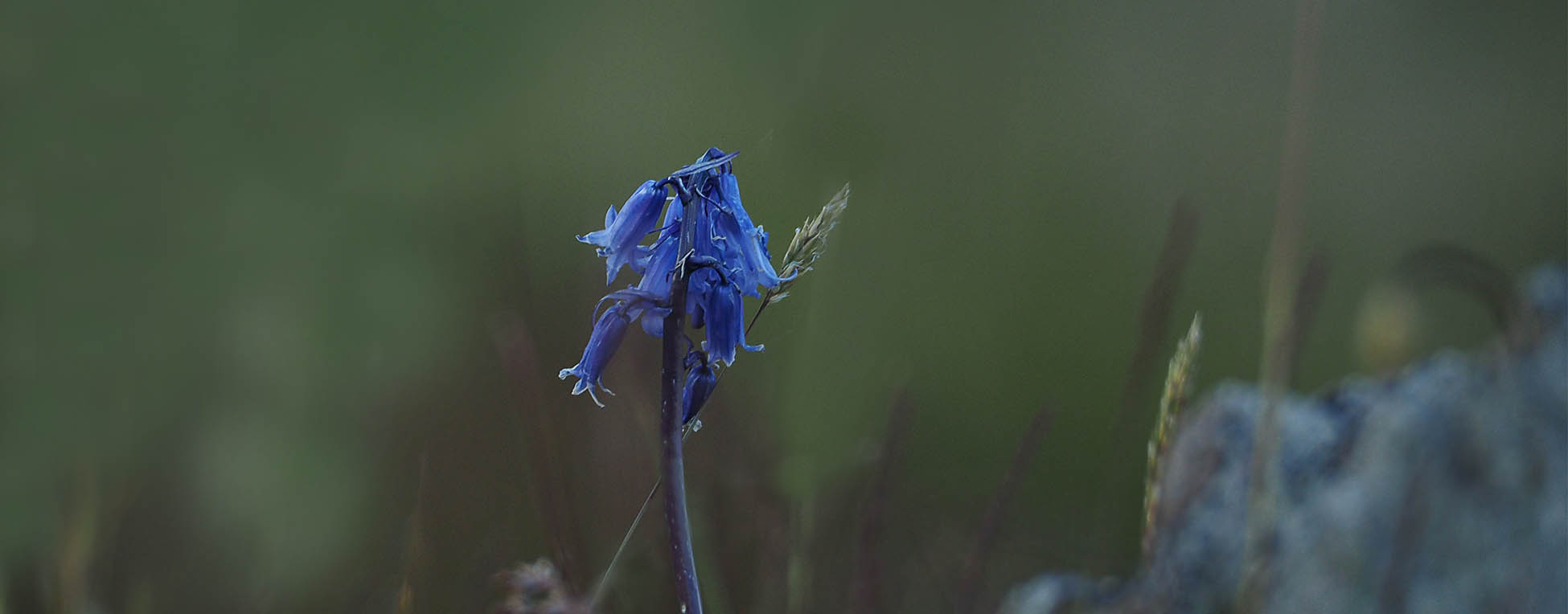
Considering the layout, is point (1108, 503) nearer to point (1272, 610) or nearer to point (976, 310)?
point (1272, 610)

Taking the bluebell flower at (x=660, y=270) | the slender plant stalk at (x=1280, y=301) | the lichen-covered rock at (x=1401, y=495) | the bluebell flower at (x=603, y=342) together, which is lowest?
the lichen-covered rock at (x=1401, y=495)

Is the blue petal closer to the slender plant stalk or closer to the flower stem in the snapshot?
the flower stem

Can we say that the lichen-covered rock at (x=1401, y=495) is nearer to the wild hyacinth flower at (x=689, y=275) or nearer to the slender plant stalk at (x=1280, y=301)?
the slender plant stalk at (x=1280, y=301)

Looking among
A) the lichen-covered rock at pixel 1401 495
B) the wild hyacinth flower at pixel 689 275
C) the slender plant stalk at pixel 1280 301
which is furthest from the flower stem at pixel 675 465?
the lichen-covered rock at pixel 1401 495

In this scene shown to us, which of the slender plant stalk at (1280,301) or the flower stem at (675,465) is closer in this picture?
the flower stem at (675,465)

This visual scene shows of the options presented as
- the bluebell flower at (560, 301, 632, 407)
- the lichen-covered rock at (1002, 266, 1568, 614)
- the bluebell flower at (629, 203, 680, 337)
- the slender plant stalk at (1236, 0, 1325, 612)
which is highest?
the bluebell flower at (629, 203, 680, 337)

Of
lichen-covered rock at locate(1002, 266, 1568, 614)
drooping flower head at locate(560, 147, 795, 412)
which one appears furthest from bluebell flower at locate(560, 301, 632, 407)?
lichen-covered rock at locate(1002, 266, 1568, 614)
